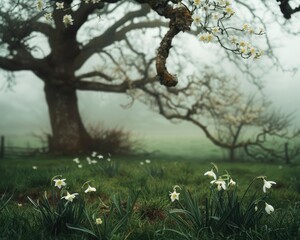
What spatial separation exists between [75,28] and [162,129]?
4779cm

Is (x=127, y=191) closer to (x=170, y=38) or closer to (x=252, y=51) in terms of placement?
(x=170, y=38)

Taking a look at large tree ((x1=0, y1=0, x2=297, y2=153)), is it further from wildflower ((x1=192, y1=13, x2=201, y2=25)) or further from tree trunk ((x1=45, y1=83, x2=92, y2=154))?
wildflower ((x1=192, y1=13, x2=201, y2=25))

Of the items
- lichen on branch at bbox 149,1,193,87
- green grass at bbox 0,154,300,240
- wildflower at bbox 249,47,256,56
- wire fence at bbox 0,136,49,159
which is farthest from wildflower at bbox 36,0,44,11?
wire fence at bbox 0,136,49,159

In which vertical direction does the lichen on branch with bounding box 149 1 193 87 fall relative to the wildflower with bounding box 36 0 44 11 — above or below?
below

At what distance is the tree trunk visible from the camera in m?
18.4

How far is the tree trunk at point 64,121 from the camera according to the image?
18375 mm

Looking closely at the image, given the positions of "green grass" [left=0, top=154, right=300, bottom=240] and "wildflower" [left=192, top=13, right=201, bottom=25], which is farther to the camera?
"wildflower" [left=192, top=13, right=201, bottom=25]

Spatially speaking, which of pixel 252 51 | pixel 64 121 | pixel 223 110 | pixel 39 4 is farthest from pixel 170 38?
pixel 223 110

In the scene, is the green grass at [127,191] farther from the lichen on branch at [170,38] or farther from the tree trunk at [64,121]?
the tree trunk at [64,121]

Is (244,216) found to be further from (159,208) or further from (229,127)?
(229,127)

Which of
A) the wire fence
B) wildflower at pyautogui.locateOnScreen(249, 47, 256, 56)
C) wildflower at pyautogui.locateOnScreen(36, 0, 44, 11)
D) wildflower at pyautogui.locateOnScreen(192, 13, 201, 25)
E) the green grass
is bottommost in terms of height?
the wire fence

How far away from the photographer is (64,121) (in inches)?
730

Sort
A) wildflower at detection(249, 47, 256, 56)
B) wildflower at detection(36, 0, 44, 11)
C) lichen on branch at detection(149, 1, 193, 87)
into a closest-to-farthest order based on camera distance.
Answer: lichen on branch at detection(149, 1, 193, 87) → wildflower at detection(249, 47, 256, 56) → wildflower at detection(36, 0, 44, 11)

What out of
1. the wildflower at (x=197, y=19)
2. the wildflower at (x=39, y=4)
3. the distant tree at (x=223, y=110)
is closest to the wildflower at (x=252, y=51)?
the wildflower at (x=197, y=19)
